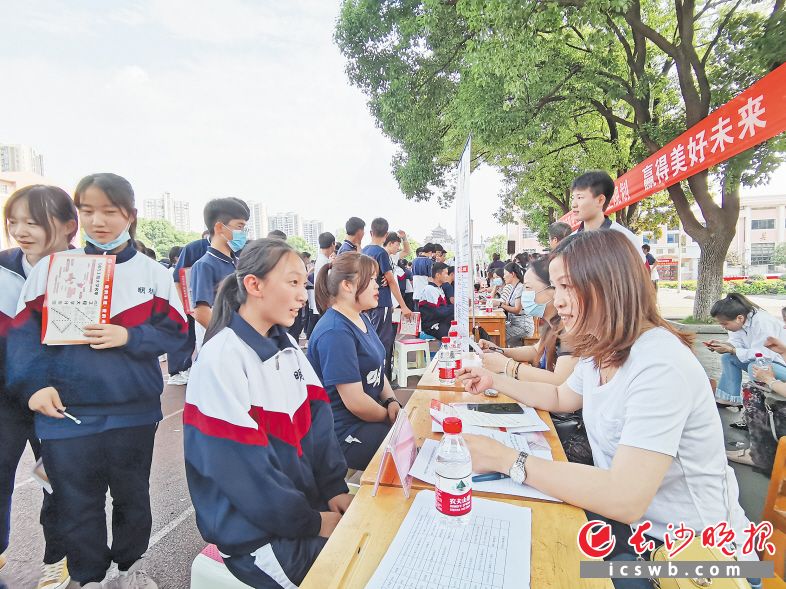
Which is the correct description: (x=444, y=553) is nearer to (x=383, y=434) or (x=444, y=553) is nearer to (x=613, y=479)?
(x=613, y=479)

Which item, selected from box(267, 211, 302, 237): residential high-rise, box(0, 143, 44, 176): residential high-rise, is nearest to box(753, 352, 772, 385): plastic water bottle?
box(0, 143, 44, 176): residential high-rise

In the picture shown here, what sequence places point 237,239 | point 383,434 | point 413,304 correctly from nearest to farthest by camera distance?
point 383,434
point 237,239
point 413,304

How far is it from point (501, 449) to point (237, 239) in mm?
2214

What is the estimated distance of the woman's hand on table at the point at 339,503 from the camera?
1.45 m

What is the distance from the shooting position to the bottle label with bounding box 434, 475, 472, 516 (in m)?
0.95

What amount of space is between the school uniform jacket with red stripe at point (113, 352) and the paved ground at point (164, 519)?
89 centimetres

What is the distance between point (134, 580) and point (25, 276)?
4.40 feet

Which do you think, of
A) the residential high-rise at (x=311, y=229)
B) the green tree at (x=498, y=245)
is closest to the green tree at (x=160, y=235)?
the residential high-rise at (x=311, y=229)

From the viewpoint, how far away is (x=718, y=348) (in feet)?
12.0

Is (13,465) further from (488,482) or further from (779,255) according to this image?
(779,255)

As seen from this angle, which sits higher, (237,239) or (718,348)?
(237,239)

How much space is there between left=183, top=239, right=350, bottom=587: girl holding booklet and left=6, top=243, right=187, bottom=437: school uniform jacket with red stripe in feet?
1.64

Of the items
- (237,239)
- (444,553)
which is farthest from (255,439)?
(237,239)

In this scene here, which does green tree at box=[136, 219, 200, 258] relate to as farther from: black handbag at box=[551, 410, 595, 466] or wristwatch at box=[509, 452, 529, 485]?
wristwatch at box=[509, 452, 529, 485]
